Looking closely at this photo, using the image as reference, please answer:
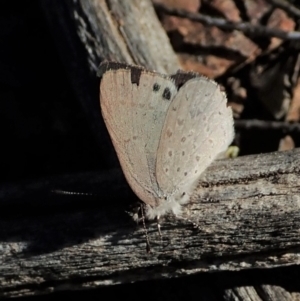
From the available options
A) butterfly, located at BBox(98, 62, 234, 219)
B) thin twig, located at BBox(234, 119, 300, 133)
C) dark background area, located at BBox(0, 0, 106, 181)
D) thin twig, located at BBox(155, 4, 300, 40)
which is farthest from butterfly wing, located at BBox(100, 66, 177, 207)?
thin twig, located at BBox(155, 4, 300, 40)

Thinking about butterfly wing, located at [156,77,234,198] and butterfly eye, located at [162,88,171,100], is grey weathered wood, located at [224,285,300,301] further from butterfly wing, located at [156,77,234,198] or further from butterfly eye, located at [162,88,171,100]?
butterfly eye, located at [162,88,171,100]

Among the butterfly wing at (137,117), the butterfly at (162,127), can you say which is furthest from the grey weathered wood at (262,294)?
the butterfly wing at (137,117)

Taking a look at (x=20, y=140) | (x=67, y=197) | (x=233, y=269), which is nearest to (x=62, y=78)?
(x=20, y=140)

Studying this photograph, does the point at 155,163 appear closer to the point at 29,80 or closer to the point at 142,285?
the point at 142,285

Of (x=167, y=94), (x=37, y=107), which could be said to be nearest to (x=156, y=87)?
(x=167, y=94)

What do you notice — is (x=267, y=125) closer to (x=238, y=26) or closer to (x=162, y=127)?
(x=238, y=26)

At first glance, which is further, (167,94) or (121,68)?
(167,94)
